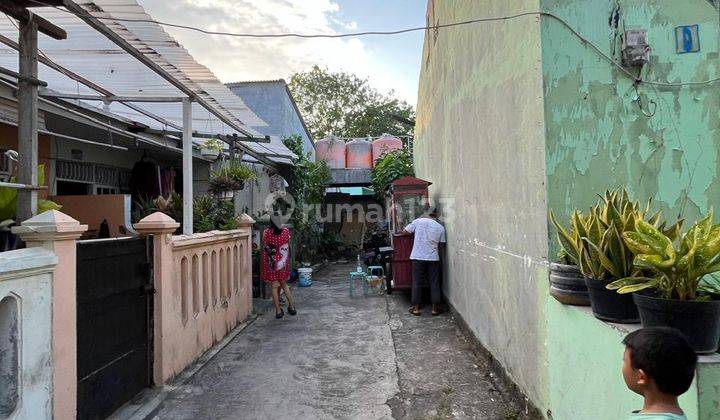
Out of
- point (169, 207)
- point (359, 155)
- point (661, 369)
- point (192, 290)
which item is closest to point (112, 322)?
point (192, 290)

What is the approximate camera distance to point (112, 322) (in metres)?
3.42

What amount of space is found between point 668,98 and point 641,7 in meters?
0.63

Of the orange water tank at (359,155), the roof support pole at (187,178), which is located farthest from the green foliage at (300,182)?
the roof support pole at (187,178)

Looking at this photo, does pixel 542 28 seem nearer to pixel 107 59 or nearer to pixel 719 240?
pixel 719 240

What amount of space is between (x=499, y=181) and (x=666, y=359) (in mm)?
2715

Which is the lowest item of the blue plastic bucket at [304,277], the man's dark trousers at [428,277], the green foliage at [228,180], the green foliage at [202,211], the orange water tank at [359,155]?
the blue plastic bucket at [304,277]

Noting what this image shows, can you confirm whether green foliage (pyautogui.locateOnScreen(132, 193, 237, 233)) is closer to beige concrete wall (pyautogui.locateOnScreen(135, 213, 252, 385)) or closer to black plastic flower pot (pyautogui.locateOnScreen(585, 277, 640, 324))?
beige concrete wall (pyautogui.locateOnScreen(135, 213, 252, 385))

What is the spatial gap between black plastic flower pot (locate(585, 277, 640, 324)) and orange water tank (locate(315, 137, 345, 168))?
46.9ft

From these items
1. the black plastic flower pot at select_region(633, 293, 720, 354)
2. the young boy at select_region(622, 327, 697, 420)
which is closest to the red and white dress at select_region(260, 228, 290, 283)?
the black plastic flower pot at select_region(633, 293, 720, 354)

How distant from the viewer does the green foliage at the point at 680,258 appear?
1.79 m

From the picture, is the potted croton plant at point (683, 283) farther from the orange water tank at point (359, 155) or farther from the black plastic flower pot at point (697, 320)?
the orange water tank at point (359, 155)

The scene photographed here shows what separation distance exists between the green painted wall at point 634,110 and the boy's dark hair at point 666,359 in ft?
5.49

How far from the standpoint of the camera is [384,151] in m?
15.6

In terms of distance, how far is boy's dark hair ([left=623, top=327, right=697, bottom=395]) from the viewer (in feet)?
4.57
